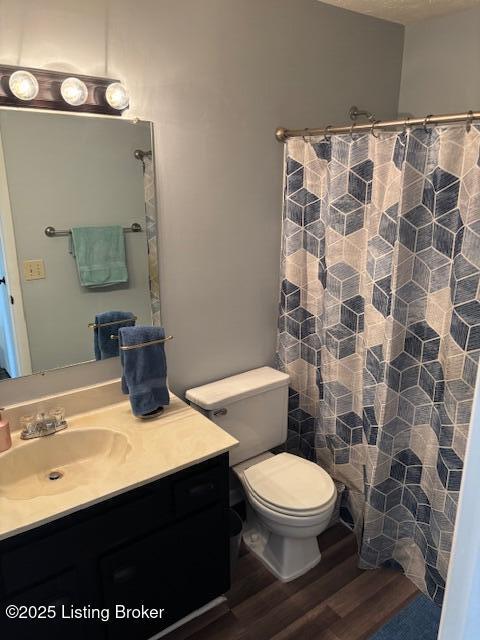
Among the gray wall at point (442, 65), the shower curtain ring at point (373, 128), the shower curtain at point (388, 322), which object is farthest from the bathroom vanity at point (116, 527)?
the gray wall at point (442, 65)

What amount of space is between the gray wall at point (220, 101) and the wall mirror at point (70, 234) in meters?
0.12

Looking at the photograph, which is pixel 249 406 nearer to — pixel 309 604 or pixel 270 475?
pixel 270 475

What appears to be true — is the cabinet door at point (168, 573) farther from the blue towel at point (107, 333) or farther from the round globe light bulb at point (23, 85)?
the round globe light bulb at point (23, 85)

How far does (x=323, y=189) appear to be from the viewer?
2229 mm

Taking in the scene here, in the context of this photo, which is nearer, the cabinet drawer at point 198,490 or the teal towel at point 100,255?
the cabinet drawer at point 198,490

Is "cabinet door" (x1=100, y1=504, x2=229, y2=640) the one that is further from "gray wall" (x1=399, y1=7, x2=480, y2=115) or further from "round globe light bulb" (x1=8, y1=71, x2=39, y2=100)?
"gray wall" (x1=399, y1=7, x2=480, y2=115)

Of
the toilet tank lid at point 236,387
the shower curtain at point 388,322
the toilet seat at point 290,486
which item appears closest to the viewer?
the shower curtain at point 388,322

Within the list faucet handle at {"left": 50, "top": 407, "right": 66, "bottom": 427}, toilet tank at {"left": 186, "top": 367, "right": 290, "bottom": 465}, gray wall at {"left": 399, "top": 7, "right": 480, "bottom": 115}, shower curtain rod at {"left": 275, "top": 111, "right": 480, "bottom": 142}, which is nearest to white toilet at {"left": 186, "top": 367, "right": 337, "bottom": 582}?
toilet tank at {"left": 186, "top": 367, "right": 290, "bottom": 465}

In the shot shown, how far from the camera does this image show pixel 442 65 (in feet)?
7.75

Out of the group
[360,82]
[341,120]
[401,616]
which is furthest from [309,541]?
[360,82]

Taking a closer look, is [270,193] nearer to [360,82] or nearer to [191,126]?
[191,126]

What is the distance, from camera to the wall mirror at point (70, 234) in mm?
1632

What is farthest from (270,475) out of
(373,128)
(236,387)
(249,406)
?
(373,128)

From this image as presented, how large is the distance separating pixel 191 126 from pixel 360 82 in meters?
1.03
